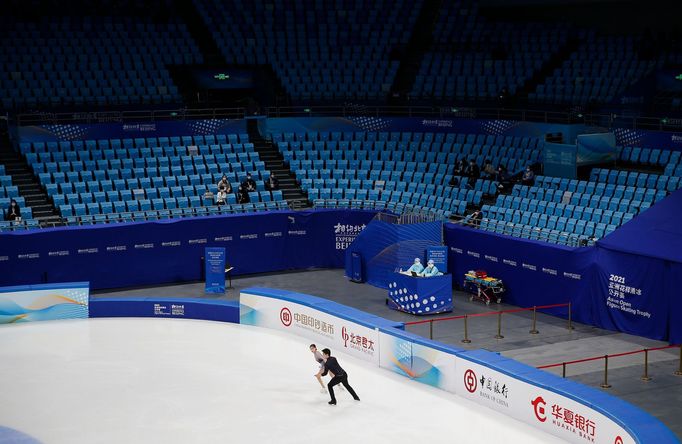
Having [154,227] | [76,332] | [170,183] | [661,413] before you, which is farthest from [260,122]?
[661,413]

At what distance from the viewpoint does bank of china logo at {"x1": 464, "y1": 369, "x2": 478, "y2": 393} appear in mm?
19355

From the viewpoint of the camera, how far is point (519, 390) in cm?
1819

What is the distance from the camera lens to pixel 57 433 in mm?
18672

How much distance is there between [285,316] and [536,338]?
21.7 ft

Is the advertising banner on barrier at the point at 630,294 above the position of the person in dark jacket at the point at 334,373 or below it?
above

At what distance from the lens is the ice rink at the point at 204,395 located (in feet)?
60.6

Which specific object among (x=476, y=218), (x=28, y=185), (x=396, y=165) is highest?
(x=396, y=165)

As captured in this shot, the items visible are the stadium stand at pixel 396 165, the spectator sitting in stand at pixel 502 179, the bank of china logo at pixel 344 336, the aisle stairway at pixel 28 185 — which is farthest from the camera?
the stadium stand at pixel 396 165

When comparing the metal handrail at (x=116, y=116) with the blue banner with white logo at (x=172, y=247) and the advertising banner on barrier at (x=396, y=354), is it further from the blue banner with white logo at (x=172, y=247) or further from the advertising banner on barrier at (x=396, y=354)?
the advertising banner on barrier at (x=396, y=354)

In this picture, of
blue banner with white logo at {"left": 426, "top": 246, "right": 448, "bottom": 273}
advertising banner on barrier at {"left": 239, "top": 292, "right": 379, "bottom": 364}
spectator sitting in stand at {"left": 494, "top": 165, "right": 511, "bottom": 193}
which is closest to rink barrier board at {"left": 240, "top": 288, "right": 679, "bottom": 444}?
advertising banner on barrier at {"left": 239, "top": 292, "right": 379, "bottom": 364}

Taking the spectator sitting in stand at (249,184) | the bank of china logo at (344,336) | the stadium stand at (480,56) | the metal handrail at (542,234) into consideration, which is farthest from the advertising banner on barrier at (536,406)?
the stadium stand at (480,56)

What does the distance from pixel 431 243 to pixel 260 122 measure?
11.3m

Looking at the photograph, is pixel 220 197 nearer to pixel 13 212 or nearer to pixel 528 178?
pixel 13 212

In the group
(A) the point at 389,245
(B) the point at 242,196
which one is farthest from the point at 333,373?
(B) the point at 242,196
